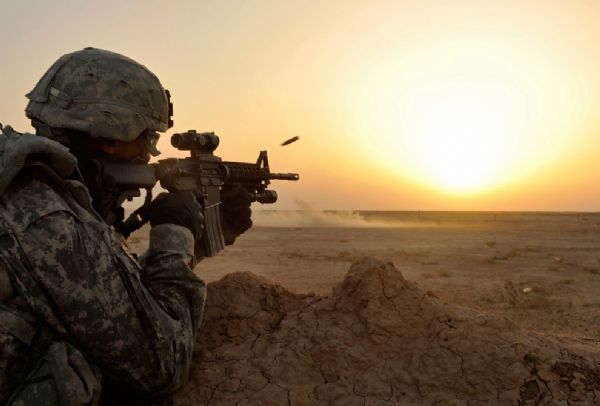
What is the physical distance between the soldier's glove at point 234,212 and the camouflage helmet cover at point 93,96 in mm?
1782

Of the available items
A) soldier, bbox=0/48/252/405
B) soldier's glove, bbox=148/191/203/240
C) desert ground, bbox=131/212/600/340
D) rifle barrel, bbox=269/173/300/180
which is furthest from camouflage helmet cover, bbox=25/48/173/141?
desert ground, bbox=131/212/600/340

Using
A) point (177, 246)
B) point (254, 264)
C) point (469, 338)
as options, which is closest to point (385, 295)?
point (469, 338)

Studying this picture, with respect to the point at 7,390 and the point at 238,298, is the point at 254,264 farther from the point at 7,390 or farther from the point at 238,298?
the point at 7,390

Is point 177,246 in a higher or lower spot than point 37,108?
lower

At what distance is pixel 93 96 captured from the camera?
2.87 m

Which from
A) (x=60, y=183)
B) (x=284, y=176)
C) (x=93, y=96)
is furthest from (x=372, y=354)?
(x=284, y=176)

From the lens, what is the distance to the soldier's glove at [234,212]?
4676 mm

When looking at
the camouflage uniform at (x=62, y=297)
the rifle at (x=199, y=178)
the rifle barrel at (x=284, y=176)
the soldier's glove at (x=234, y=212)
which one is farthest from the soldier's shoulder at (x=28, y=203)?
the rifle barrel at (x=284, y=176)

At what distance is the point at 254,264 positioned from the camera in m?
16.4

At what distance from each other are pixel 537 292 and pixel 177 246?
9.64 metres

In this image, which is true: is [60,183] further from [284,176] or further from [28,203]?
[284,176]

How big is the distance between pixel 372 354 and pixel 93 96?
2244mm

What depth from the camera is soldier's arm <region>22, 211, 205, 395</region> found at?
7.22ft

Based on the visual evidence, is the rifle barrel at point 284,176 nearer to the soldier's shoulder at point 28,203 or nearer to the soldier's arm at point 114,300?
the soldier's arm at point 114,300
